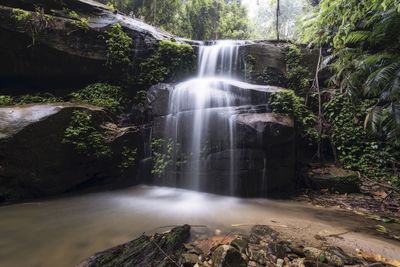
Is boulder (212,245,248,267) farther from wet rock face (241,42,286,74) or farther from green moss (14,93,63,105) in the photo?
wet rock face (241,42,286,74)

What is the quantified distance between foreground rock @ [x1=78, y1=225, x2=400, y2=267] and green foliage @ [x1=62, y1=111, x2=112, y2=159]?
140 inches

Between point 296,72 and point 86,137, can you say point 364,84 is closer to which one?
point 296,72

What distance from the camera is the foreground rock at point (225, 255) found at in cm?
256

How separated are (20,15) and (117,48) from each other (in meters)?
2.33

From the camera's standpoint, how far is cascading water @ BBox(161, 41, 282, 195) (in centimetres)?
590

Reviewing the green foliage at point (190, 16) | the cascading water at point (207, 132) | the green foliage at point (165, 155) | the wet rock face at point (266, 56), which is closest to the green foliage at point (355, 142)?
the wet rock face at point (266, 56)

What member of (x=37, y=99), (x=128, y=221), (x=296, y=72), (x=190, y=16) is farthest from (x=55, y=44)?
(x=190, y=16)

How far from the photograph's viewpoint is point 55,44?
6.75m

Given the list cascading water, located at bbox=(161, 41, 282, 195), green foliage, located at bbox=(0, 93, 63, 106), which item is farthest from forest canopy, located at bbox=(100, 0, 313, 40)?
cascading water, located at bbox=(161, 41, 282, 195)

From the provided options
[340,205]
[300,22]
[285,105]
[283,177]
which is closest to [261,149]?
[283,177]

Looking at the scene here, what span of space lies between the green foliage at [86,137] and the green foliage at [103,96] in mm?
1045

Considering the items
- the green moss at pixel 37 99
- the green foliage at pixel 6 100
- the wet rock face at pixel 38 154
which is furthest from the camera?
the green moss at pixel 37 99

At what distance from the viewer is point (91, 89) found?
7344 mm

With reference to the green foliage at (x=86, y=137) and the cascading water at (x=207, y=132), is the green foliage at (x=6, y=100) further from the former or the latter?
the cascading water at (x=207, y=132)
